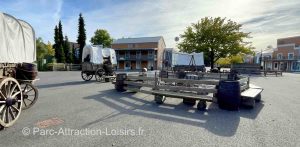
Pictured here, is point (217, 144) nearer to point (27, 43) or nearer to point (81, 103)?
point (81, 103)

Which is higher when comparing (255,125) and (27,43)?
(27,43)

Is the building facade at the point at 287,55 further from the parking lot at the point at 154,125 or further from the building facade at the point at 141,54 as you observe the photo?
the parking lot at the point at 154,125

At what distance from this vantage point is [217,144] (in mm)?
3467

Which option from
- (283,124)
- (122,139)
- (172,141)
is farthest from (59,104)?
(283,124)

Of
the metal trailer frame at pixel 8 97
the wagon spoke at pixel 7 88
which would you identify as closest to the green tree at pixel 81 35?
the metal trailer frame at pixel 8 97

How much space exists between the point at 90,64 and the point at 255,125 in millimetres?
11567

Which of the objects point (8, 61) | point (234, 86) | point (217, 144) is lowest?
point (217, 144)

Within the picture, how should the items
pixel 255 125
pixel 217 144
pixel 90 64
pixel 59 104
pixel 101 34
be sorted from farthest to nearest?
pixel 101 34
pixel 90 64
pixel 59 104
pixel 255 125
pixel 217 144

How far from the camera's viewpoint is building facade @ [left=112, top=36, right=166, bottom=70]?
46031mm

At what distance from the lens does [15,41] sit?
5035mm

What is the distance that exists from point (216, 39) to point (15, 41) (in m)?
28.4

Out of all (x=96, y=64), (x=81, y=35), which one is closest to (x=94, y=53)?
(x=96, y=64)

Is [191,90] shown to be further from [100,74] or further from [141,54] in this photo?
[141,54]

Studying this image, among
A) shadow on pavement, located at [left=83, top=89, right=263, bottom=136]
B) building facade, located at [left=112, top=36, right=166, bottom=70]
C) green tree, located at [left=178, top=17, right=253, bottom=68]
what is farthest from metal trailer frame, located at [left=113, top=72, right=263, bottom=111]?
building facade, located at [left=112, top=36, right=166, bottom=70]
